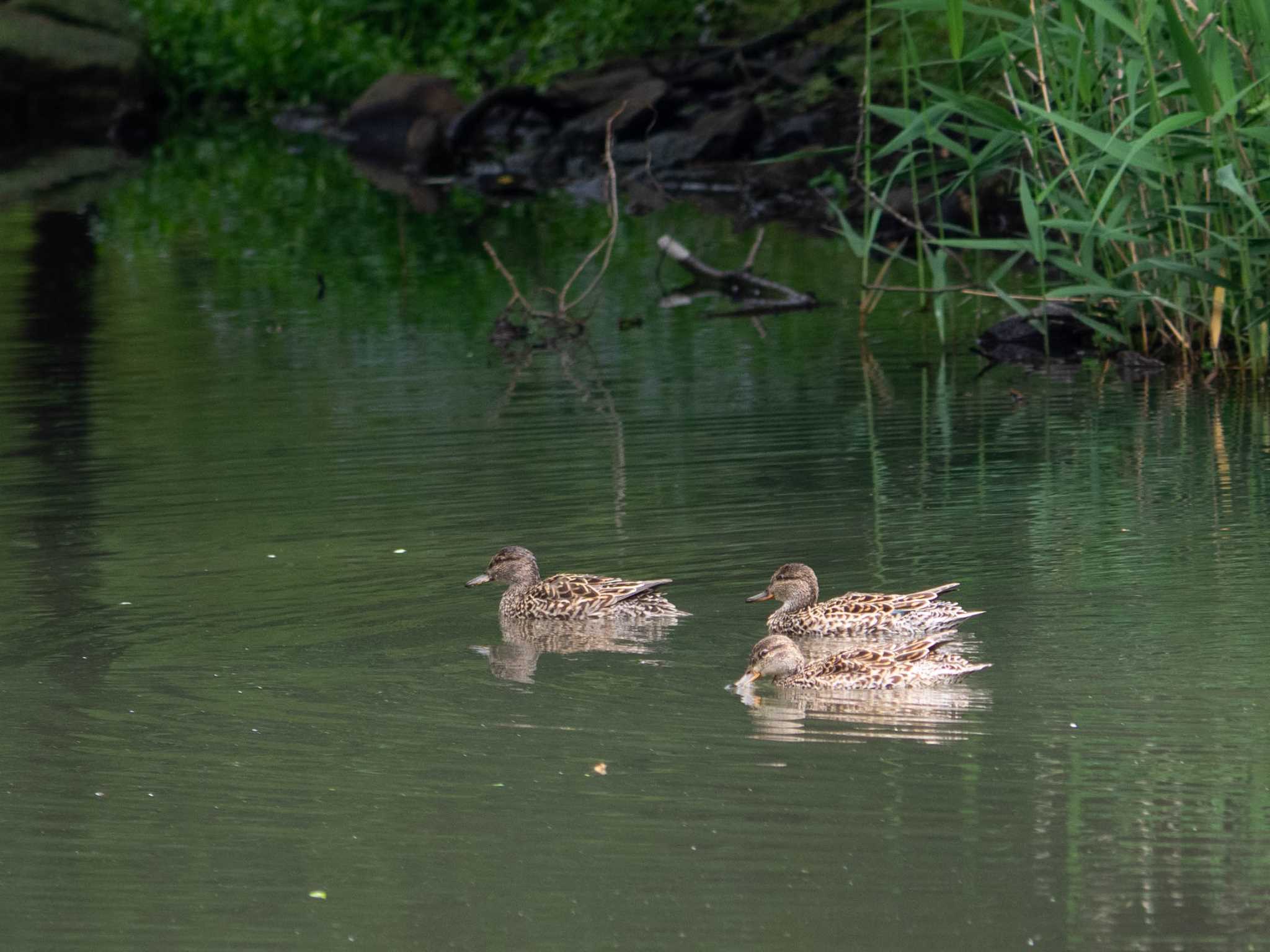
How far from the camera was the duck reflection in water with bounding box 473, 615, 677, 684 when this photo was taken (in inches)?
295

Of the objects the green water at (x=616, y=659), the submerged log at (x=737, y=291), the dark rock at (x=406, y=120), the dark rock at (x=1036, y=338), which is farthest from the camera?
the dark rock at (x=406, y=120)

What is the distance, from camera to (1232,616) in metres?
7.41

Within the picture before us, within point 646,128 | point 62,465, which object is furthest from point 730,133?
point 62,465

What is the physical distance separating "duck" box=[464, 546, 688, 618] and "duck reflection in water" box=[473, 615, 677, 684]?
33mm

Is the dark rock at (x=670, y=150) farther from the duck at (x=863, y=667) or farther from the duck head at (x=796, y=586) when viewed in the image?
the duck at (x=863, y=667)

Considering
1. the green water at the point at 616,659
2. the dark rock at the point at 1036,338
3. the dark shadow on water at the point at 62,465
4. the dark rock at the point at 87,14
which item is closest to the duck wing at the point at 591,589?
the green water at the point at 616,659

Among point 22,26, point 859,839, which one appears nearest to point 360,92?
point 22,26

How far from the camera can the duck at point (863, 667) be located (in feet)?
22.6

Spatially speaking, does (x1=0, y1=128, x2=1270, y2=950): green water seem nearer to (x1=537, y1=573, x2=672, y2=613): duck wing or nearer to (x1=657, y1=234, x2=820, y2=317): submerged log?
(x1=537, y1=573, x2=672, y2=613): duck wing

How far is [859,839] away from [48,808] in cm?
229

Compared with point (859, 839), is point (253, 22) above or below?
above

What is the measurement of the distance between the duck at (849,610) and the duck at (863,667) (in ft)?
1.19

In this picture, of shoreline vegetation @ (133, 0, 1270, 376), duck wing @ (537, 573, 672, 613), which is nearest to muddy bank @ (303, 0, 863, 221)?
shoreline vegetation @ (133, 0, 1270, 376)

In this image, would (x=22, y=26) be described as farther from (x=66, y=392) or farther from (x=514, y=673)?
(x=514, y=673)
